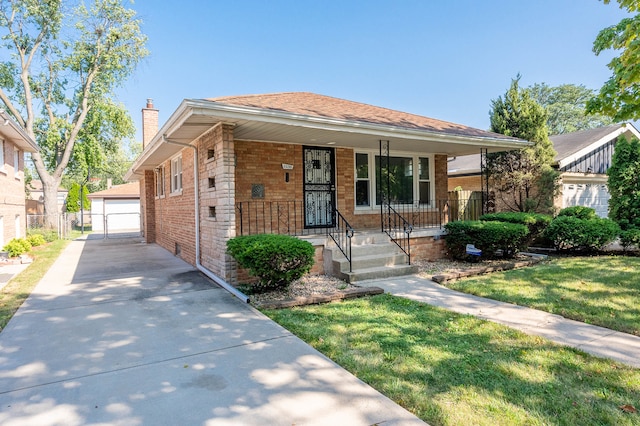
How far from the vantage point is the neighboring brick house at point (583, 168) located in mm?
13500

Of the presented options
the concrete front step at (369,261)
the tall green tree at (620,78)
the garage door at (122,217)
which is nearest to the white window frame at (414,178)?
the concrete front step at (369,261)

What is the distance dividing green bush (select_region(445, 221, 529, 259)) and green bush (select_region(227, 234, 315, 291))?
4.46 meters

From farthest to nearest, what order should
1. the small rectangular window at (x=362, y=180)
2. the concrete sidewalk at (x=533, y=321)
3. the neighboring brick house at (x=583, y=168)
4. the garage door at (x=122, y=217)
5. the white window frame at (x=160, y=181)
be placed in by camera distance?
the garage door at (x=122, y=217)
the white window frame at (x=160, y=181)
the neighboring brick house at (x=583, y=168)
the small rectangular window at (x=362, y=180)
the concrete sidewalk at (x=533, y=321)

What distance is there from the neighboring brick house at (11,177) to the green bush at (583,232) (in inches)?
603

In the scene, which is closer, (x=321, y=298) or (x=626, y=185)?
(x=321, y=298)

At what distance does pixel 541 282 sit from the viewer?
22.0 ft

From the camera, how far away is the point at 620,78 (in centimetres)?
575

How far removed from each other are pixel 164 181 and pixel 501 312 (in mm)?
11659

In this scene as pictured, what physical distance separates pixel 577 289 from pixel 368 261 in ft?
11.7

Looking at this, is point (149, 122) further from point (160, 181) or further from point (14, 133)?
point (14, 133)

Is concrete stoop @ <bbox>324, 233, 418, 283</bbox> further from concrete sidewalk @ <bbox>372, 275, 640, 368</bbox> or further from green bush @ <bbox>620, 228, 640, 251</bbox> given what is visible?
green bush @ <bbox>620, 228, 640, 251</bbox>

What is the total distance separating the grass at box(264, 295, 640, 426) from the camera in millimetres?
2617

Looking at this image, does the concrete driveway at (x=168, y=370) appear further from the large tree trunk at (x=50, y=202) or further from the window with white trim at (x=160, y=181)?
the large tree trunk at (x=50, y=202)

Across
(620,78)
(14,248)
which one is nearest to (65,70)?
(14,248)
